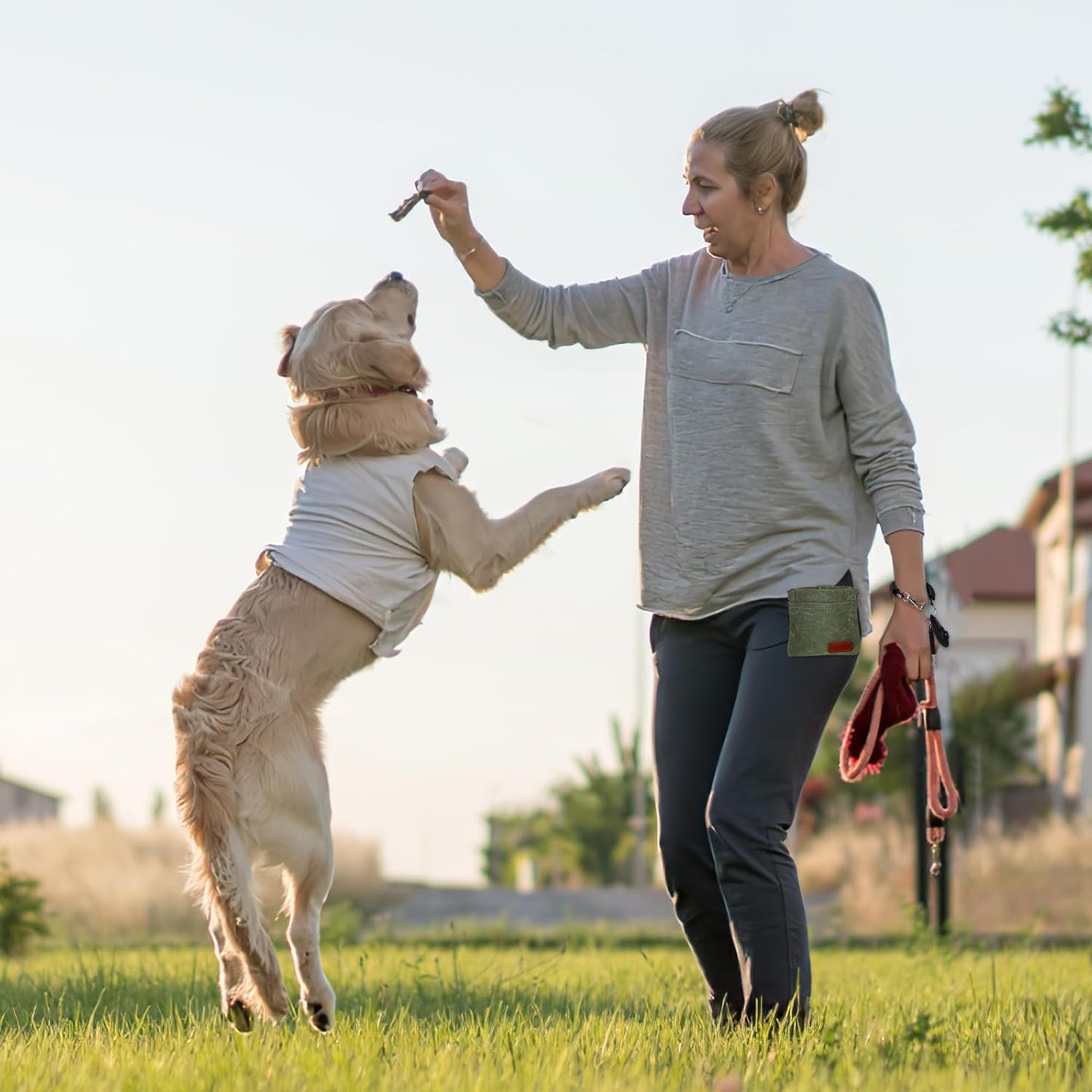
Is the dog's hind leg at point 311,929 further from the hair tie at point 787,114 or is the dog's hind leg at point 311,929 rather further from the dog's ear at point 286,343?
the hair tie at point 787,114

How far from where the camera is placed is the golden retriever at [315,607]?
468 centimetres

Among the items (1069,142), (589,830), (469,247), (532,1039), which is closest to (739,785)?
(532,1039)

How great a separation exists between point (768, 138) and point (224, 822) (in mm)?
2426

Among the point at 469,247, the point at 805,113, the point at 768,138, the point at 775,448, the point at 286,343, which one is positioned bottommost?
the point at 775,448

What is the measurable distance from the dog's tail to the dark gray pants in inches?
46.0

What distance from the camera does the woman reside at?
4465mm

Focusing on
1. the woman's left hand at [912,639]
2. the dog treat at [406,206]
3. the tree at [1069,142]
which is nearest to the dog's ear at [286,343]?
the dog treat at [406,206]

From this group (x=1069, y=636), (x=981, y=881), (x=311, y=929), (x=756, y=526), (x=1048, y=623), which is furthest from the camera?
(x=1048, y=623)

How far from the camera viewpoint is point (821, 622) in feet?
14.7

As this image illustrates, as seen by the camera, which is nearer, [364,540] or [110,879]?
[364,540]

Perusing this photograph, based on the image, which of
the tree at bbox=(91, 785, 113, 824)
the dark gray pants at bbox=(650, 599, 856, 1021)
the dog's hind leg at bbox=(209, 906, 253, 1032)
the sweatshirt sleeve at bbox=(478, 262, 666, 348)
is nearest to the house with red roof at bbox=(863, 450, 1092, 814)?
the tree at bbox=(91, 785, 113, 824)

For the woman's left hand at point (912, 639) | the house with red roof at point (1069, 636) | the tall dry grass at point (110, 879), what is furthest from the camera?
the house with red roof at point (1069, 636)

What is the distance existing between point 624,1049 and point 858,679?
27.9m

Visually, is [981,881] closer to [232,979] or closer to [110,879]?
[110,879]
